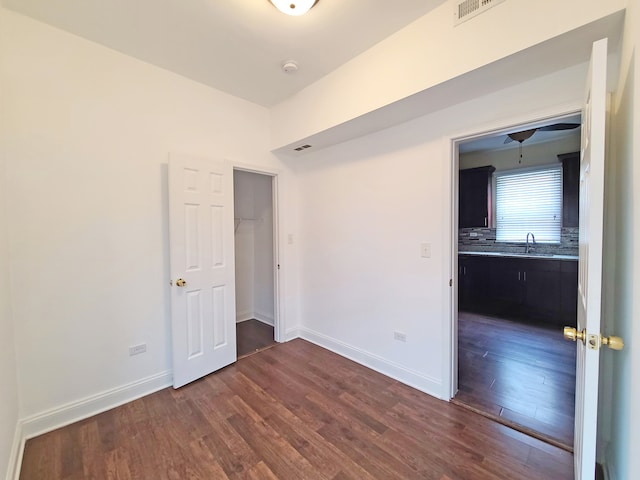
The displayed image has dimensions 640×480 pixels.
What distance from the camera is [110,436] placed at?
1.90 metres

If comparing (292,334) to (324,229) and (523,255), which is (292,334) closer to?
(324,229)

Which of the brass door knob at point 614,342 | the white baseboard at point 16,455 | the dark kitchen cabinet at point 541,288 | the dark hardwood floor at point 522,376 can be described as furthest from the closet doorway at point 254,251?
the dark kitchen cabinet at point 541,288

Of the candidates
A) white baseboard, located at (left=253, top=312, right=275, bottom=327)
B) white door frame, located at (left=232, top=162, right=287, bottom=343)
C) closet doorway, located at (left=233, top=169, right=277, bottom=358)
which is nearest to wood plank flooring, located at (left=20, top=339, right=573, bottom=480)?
white door frame, located at (left=232, top=162, right=287, bottom=343)

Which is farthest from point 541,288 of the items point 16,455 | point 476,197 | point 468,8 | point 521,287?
point 16,455

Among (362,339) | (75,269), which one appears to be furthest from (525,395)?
(75,269)

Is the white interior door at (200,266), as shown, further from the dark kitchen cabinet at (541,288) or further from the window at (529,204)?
the window at (529,204)

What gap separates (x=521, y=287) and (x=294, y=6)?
4595 millimetres

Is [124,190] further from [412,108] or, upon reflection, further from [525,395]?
[525,395]

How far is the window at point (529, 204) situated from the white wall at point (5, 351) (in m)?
5.92

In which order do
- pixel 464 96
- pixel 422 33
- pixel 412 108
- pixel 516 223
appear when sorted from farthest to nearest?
pixel 516 223 → pixel 412 108 → pixel 464 96 → pixel 422 33

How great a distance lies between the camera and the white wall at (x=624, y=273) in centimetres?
101

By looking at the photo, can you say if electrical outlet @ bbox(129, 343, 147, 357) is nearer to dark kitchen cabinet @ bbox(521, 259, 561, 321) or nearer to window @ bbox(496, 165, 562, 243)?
dark kitchen cabinet @ bbox(521, 259, 561, 321)

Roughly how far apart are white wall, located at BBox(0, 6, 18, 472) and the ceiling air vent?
115 inches

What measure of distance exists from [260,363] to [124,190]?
6.81 feet
